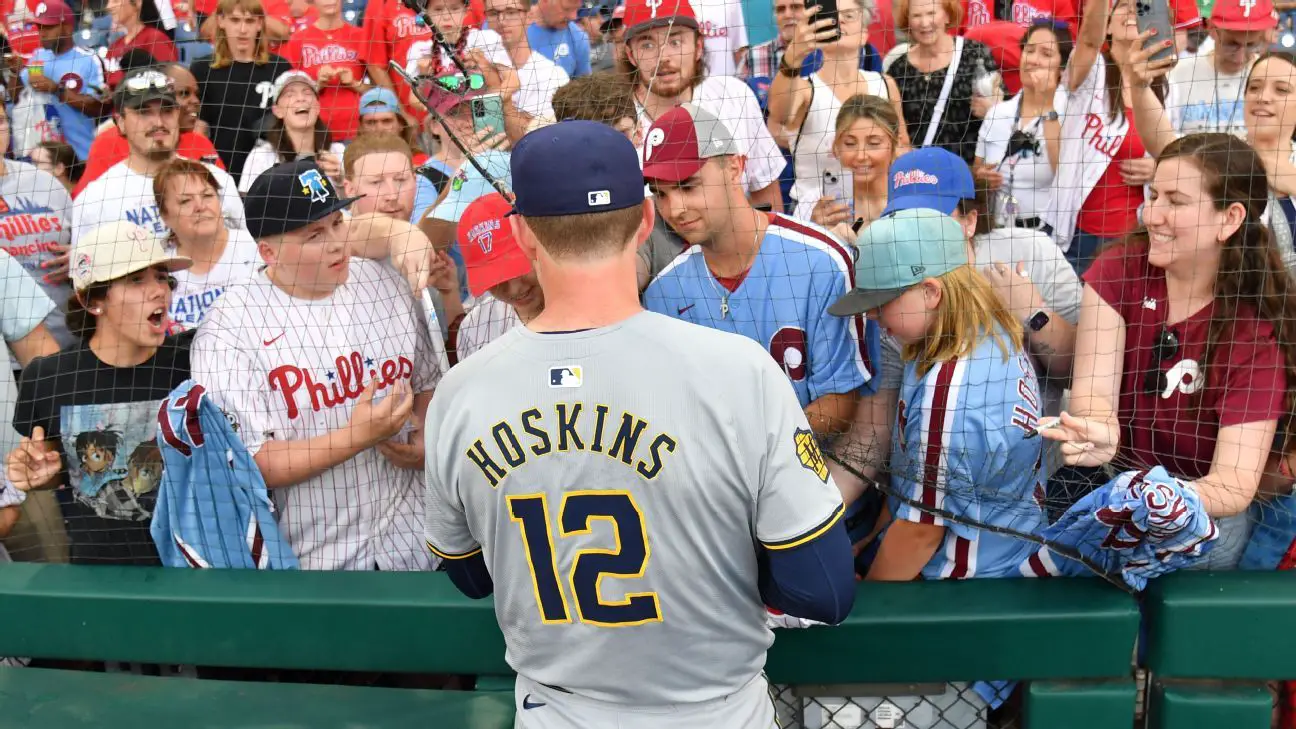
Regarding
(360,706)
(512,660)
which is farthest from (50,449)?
(512,660)

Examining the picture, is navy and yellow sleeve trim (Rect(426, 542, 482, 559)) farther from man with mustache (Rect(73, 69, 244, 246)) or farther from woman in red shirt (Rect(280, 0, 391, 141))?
woman in red shirt (Rect(280, 0, 391, 141))

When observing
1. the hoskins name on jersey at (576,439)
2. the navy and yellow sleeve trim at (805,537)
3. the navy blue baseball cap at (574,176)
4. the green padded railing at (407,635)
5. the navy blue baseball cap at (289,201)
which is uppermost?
the navy blue baseball cap at (574,176)

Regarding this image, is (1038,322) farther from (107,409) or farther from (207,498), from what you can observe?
(107,409)

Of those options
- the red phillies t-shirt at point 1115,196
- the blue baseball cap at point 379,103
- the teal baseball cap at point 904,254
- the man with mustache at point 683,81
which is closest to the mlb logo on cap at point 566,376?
the teal baseball cap at point 904,254

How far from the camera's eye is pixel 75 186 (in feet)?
16.0

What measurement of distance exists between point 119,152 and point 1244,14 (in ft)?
13.7

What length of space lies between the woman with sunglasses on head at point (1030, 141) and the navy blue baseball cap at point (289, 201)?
2.05 meters

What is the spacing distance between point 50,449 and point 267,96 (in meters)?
2.25

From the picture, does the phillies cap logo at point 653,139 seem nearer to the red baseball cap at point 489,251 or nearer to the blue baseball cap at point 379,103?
the red baseball cap at point 489,251

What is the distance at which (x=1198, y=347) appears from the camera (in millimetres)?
2357

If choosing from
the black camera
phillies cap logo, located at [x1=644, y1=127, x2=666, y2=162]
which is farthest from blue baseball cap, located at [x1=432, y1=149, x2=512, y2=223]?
the black camera

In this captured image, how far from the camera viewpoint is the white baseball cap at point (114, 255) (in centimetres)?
293

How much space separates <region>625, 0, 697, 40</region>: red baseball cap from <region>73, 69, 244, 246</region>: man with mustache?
1.65 m

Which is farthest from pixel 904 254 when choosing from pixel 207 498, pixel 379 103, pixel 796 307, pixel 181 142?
pixel 181 142
